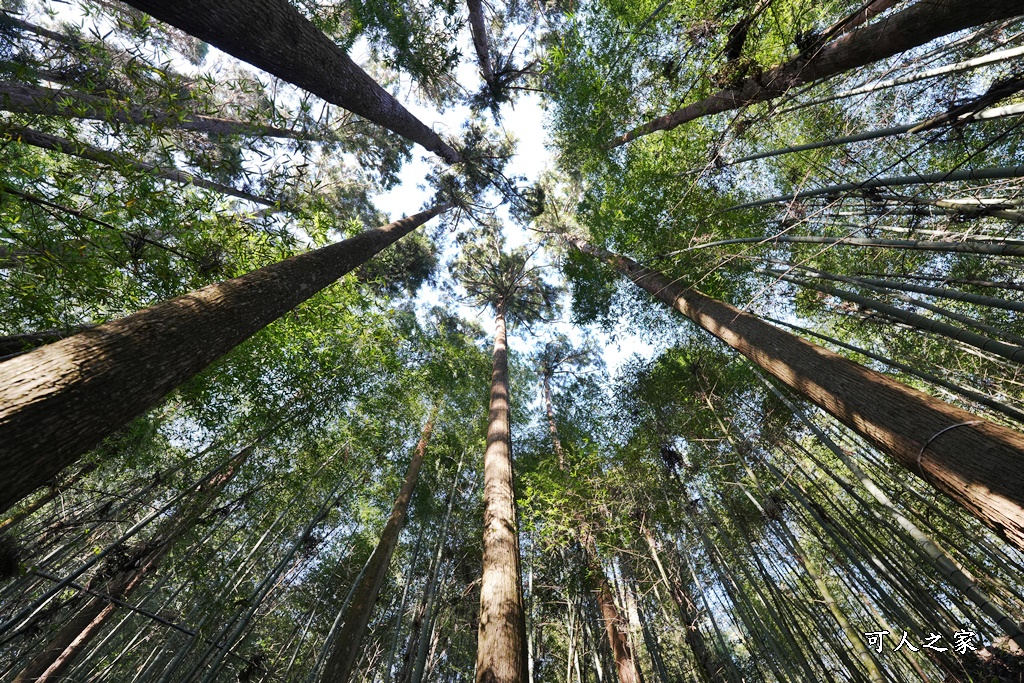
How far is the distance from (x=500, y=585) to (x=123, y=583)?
15.8 feet

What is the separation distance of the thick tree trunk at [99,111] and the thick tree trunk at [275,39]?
2.26 ft

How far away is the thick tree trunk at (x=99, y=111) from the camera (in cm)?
238

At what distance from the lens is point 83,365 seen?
4.80 ft

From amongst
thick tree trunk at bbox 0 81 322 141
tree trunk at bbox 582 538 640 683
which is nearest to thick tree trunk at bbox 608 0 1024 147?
thick tree trunk at bbox 0 81 322 141

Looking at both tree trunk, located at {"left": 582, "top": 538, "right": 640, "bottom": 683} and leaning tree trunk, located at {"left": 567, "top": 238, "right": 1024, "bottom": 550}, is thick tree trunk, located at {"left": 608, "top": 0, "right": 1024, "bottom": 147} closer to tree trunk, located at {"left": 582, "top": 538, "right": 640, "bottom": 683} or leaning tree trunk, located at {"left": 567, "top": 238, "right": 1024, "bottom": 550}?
leaning tree trunk, located at {"left": 567, "top": 238, "right": 1024, "bottom": 550}

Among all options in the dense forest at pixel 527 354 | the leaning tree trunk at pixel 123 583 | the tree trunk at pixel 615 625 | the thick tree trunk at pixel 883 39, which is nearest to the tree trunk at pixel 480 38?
the dense forest at pixel 527 354

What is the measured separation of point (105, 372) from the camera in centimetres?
151

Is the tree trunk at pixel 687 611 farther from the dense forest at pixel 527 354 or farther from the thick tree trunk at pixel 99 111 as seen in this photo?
the thick tree trunk at pixel 99 111

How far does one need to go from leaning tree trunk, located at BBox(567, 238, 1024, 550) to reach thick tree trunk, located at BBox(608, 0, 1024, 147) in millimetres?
1958

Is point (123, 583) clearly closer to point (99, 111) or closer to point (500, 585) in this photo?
point (500, 585)

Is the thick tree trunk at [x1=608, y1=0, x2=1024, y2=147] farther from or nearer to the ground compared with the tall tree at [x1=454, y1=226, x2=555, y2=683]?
farther from the ground

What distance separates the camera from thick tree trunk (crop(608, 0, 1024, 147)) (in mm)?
1980

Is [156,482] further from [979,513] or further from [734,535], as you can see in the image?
[734,535]

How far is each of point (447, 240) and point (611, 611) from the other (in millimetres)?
9197
